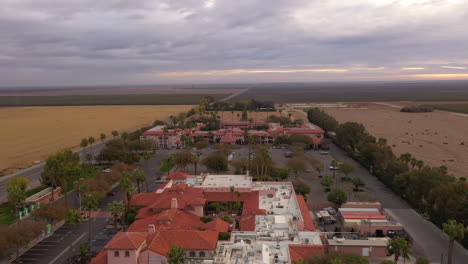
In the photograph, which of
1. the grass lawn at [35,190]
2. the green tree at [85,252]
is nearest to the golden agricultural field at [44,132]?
the grass lawn at [35,190]

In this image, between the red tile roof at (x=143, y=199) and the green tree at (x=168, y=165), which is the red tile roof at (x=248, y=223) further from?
the green tree at (x=168, y=165)

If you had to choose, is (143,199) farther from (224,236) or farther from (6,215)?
(6,215)

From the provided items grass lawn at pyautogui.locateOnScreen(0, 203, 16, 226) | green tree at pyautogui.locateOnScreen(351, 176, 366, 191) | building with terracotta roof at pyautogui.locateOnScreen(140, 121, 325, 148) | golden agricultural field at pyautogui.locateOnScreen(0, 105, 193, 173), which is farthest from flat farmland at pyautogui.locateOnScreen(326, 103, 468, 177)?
golden agricultural field at pyautogui.locateOnScreen(0, 105, 193, 173)

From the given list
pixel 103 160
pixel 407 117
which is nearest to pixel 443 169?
pixel 103 160

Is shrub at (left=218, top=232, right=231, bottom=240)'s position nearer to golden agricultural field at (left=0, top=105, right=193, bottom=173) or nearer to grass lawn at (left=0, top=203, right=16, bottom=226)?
grass lawn at (left=0, top=203, right=16, bottom=226)

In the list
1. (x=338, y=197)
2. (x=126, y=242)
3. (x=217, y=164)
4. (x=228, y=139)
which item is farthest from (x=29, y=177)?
(x=338, y=197)
